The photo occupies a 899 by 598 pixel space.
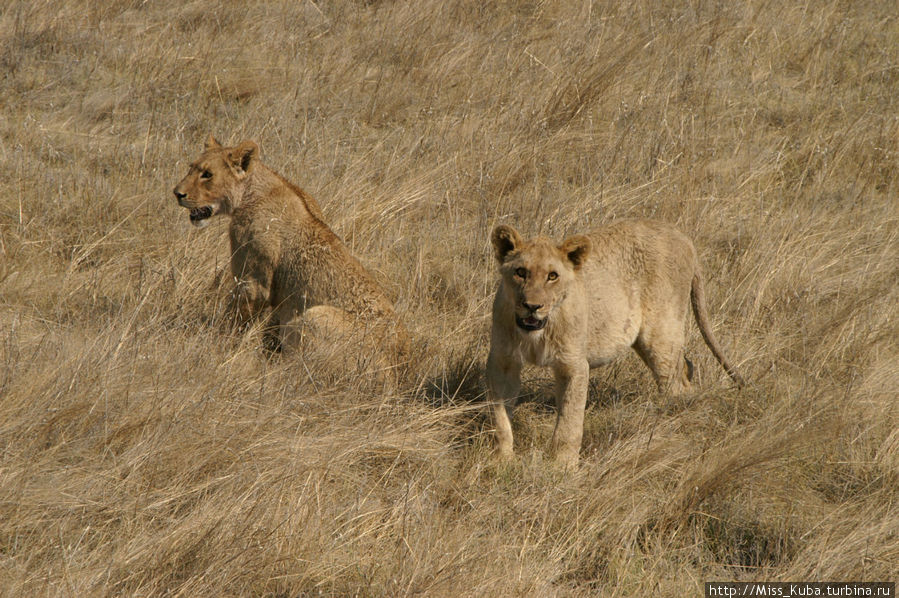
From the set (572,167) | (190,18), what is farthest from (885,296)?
(190,18)

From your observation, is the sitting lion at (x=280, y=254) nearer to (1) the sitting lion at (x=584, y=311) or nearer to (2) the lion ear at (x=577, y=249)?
(1) the sitting lion at (x=584, y=311)

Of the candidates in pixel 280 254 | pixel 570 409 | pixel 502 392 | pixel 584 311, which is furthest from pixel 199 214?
pixel 570 409

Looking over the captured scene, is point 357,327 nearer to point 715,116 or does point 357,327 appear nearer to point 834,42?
point 715,116

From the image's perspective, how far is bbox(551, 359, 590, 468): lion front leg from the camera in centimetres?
555

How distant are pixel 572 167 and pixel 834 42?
14.9 ft

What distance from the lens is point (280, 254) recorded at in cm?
684

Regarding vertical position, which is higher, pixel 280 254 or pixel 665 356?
pixel 280 254

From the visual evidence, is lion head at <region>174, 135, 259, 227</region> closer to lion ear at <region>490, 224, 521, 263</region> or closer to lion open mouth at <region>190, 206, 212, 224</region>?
lion open mouth at <region>190, 206, 212, 224</region>

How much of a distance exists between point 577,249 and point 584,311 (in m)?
0.39

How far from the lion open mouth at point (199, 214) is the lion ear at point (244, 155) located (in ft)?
1.25

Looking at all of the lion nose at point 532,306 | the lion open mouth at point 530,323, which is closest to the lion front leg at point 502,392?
the lion open mouth at point 530,323

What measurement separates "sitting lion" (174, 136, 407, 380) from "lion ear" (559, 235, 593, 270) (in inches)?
54.6

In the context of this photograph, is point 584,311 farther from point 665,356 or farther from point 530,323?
point 665,356

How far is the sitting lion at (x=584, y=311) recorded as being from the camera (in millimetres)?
5387
